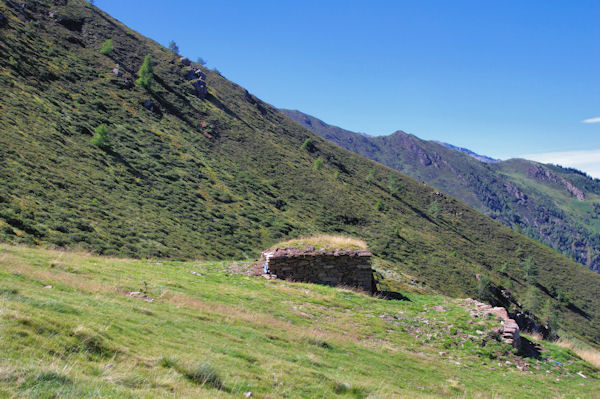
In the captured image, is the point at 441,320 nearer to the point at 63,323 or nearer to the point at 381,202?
the point at 63,323

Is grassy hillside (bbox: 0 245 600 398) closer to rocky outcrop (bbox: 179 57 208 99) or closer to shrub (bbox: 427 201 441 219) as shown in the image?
rocky outcrop (bbox: 179 57 208 99)

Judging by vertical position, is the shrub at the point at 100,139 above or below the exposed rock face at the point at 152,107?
below

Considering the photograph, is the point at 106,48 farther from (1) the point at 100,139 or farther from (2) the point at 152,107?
(1) the point at 100,139

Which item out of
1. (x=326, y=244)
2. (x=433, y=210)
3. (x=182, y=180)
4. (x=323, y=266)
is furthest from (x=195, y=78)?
(x=323, y=266)

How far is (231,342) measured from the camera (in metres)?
8.05

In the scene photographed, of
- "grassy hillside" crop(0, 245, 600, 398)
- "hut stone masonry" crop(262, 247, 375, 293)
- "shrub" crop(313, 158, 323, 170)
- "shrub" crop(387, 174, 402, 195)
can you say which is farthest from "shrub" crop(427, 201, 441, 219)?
"hut stone masonry" crop(262, 247, 375, 293)

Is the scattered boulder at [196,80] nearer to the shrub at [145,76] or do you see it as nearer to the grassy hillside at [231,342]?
the shrub at [145,76]

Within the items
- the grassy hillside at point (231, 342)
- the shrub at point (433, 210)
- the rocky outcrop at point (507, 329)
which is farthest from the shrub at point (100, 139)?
the shrub at point (433, 210)

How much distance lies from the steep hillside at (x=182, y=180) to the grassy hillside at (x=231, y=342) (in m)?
9.81

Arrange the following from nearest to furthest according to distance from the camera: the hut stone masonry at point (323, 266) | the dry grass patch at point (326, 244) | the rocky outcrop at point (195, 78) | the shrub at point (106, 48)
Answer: the hut stone masonry at point (323, 266)
the dry grass patch at point (326, 244)
the shrub at point (106, 48)
the rocky outcrop at point (195, 78)

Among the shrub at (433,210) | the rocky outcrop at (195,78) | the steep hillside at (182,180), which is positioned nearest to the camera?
the steep hillside at (182,180)

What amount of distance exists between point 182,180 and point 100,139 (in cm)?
1010

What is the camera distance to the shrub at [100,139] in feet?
119

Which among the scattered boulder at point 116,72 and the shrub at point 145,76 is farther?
the shrub at point 145,76
